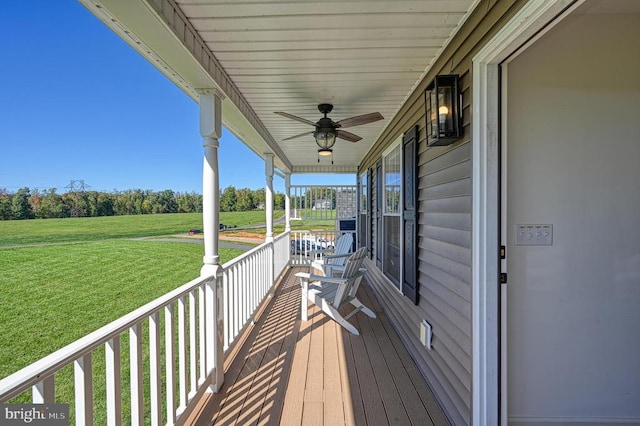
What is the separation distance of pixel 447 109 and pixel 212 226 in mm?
1930

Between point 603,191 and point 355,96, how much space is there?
210 centimetres

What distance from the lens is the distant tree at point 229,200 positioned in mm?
14344

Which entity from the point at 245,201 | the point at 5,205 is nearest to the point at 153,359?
the point at 5,205

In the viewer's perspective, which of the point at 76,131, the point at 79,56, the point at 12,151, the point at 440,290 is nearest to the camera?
the point at 440,290

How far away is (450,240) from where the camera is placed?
2037 mm

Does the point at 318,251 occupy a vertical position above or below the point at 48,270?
above

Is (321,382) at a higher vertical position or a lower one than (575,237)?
lower

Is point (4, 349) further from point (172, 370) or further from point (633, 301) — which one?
point (633, 301)

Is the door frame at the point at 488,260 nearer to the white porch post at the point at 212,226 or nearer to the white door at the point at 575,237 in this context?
the white door at the point at 575,237

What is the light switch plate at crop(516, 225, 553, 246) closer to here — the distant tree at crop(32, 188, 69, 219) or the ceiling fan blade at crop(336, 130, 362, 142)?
the ceiling fan blade at crop(336, 130, 362, 142)

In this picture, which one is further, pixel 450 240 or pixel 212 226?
pixel 212 226

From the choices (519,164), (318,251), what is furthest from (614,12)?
(318,251)

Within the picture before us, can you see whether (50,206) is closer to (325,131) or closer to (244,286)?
(244,286)

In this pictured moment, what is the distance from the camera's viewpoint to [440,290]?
221 centimetres
